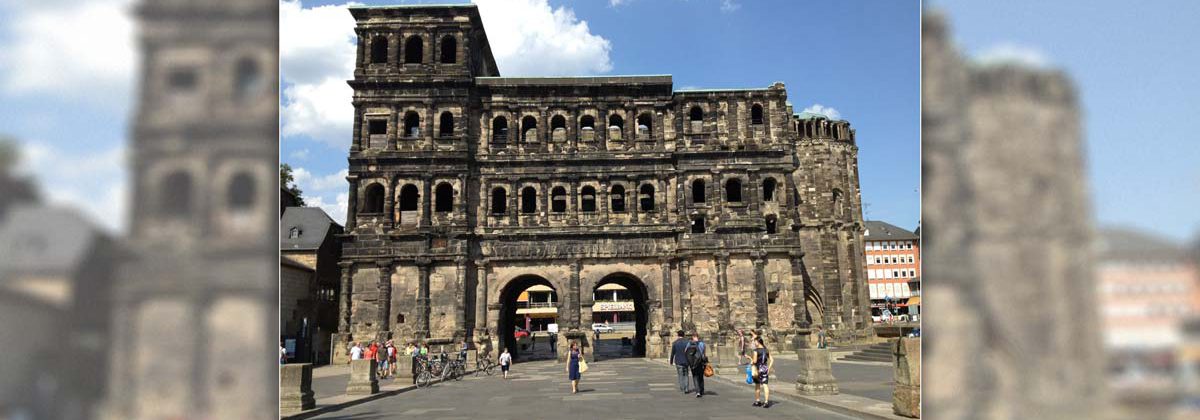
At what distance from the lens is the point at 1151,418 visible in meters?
1.50

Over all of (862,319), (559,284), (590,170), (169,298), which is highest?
(590,170)

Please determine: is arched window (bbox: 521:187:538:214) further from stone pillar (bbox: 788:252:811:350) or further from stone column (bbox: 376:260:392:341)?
stone pillar (bbox: 788:252:811:350)

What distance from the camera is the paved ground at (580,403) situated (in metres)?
12.7

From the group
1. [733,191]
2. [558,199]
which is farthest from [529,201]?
[733,191]

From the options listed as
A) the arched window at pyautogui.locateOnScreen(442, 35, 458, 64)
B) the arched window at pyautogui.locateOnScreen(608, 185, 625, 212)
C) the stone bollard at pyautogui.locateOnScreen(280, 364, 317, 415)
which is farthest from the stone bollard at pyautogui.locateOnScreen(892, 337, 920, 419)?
the arched window at pyautogui.locateOnScreen(442, 35, 458, 64)

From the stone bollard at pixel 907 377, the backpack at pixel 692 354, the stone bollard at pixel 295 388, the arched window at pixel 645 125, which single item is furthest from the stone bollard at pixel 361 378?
the arched window at pixel 645 125

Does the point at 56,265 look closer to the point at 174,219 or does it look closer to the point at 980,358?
the point at 174,219

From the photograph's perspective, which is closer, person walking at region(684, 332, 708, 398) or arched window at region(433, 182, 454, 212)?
person walking at region(684, 332, 708, 398)

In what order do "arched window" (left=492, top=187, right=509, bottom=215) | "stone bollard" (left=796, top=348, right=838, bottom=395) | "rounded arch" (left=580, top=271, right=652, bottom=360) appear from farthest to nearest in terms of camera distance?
"arched window" (left=492, top=187, right=509, bottom=215) → "rounded arch" (left=580, top=271, right=652, bottom=360) → "stone bollard" (left=796, top=348, right=838, bottom=395)

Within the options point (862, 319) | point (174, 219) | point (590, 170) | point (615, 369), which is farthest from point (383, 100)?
point (174, 219)

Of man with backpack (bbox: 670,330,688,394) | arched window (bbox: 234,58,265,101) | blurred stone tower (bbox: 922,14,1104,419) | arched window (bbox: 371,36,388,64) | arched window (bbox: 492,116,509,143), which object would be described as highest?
Result: arched window (bbox: 371,36,388,64)

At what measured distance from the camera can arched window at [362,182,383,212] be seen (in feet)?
121

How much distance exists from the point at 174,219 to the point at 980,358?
2.25 m

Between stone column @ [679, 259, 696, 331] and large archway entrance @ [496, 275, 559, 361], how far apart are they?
22.0 feet
